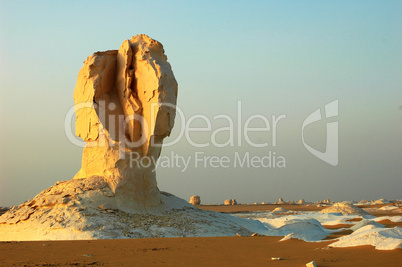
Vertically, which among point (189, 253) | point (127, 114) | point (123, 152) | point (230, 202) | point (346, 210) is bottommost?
point (230, 202)

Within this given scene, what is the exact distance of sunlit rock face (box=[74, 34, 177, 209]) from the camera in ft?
51.6

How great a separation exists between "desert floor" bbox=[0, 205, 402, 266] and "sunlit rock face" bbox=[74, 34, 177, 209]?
412 centimetres

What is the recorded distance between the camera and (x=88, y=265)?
8.12 metres

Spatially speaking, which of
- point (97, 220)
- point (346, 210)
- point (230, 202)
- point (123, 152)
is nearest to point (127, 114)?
point (123, 152)

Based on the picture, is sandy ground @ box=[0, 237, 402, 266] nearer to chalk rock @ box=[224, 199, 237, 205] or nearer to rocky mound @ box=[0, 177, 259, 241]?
rocky mound @ box=[0, 177, 259, 241]

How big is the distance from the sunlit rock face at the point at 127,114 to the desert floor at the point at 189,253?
4125mm

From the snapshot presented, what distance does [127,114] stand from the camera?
53.7ft

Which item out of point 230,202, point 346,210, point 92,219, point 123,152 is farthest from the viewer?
point 230,202

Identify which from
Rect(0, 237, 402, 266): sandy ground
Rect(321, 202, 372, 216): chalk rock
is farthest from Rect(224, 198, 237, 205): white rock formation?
Rect(0, 237, 402, 266): sandy ground

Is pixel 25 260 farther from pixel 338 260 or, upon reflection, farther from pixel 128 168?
pixel 128 168

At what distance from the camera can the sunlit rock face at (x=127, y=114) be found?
15719mm

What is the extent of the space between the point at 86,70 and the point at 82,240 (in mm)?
6235

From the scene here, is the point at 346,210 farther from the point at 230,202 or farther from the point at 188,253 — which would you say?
the point at 188,253

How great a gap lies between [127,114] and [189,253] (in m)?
7.94
